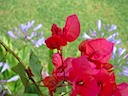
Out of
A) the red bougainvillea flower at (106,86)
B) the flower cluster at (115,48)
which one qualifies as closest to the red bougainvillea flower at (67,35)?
the red bougainvillea flower at (106,86)

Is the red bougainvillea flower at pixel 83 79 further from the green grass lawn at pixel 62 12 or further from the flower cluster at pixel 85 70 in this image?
the green grass lawn at pixel 62 12

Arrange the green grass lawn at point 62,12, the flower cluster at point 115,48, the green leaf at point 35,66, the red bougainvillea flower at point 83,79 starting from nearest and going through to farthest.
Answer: the red bougainvillea flower at point 83,79
the green leaf at point 35,66
the flower cluster at point 115,48
the green grass lawn at point 62,12

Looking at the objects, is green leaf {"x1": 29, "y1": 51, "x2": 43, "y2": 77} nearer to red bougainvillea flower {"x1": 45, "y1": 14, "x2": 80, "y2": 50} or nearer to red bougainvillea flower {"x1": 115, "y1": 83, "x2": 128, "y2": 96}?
red bougainvillea flower {"x1": 45, "y1": 14, "x2": 80, "y2": 50}

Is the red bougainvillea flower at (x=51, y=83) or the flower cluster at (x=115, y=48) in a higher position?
the red bougainvillea flower at (x=51, y=83)

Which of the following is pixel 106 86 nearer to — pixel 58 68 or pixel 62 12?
pixel 58 68

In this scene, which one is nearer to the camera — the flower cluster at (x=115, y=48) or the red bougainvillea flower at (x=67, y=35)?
the red bougainvillea flower at (x=67, y=35)

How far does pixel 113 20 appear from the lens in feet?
13.4

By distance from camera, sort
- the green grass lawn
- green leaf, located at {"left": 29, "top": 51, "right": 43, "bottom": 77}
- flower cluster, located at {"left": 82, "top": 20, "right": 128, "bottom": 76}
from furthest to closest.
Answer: the green grass lawn, flower cluster, located at {"left": 82, "top": 20, "right": 128, "bottom": 76}, green leaf, located at {"left": 29, "top": 51, "right": 43, "bottom": 77}

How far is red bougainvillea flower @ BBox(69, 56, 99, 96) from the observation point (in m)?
0.68

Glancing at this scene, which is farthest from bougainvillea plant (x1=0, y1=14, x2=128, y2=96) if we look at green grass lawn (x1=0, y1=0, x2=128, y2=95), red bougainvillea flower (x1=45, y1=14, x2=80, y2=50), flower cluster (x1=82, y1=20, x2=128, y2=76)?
green grass lawn (x1=0, y1=0, x2=128, y2=95)

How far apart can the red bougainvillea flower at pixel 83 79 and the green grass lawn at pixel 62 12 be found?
123 inches

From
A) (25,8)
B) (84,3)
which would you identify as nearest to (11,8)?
(25,8)

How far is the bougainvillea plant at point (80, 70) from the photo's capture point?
68 cm

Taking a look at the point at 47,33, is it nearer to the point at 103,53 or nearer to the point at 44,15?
the point at 44,15
